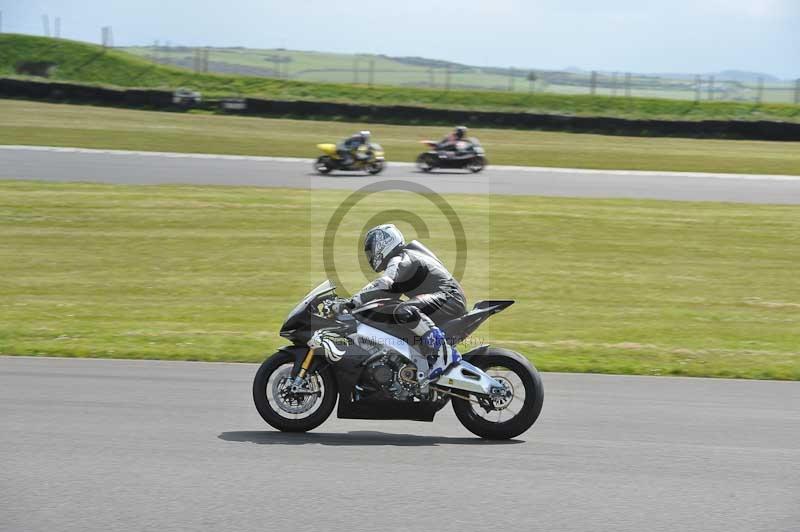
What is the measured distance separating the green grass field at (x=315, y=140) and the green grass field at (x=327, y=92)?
643cm

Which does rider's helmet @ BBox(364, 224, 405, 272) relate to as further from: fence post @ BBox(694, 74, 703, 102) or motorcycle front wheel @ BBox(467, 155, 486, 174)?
fence post @ BBox(694, 74, 703, 102)

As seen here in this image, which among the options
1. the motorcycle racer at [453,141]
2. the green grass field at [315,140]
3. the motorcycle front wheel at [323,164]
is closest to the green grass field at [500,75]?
the green grass field at [315,140]

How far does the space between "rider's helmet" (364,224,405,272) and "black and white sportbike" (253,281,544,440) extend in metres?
0.32

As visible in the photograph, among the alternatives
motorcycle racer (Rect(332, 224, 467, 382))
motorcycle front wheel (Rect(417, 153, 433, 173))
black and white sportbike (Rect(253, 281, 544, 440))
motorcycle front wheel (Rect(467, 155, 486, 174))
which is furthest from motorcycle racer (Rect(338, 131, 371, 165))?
black and white sportbike (Rect(253, 281, 544, 440))

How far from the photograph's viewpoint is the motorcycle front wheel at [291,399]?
7762mm

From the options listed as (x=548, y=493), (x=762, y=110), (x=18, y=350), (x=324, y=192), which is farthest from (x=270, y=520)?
(x=762, y=110)

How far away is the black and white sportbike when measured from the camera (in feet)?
25.1

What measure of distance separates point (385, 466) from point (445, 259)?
13.3 meters

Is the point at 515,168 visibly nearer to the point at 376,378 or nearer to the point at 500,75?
the point at 376,378

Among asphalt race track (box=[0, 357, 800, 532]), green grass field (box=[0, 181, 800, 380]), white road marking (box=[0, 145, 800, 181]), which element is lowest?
green grass field (box=[0, 181, 800, 380])

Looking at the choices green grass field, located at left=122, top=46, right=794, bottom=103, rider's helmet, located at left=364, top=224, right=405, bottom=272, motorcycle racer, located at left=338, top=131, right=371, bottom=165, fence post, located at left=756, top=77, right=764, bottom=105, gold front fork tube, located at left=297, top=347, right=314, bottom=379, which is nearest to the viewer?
gold front fork tube, located at left=297, top=347, right=314, bottom=379

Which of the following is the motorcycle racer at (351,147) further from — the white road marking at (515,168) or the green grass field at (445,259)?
the green grass field at (445,259)

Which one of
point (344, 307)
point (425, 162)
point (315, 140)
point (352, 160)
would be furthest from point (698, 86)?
point (344, 307)

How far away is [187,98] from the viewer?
47.0 metres
